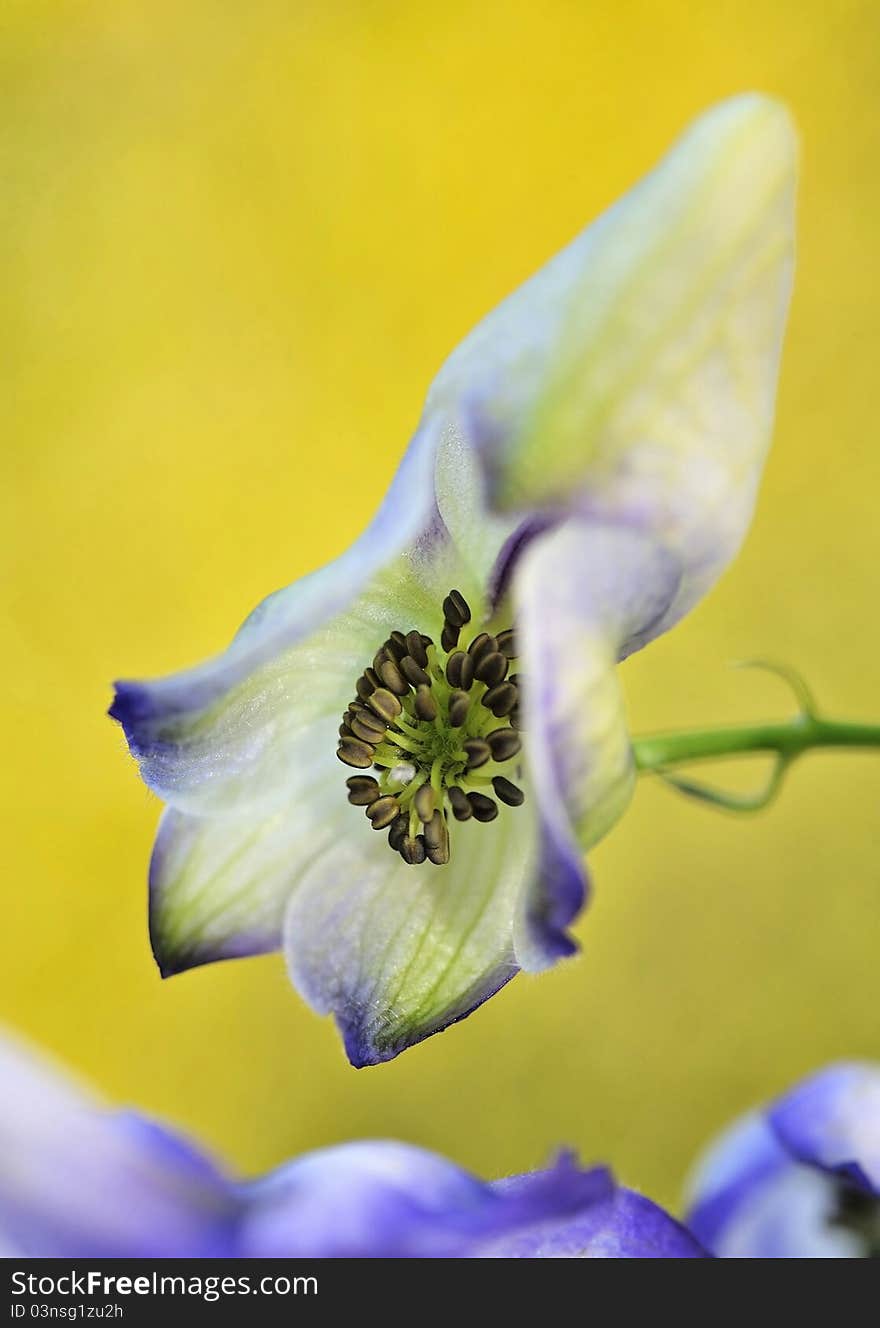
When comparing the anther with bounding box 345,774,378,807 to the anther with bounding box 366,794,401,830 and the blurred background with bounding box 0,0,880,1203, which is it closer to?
the anther with bounding box 366,794,401,830

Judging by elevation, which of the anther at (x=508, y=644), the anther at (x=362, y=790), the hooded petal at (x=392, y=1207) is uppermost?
the anther at (x=508, y=644)

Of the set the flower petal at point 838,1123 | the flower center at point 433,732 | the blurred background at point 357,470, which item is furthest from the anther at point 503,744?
the blurred background at point 357,470

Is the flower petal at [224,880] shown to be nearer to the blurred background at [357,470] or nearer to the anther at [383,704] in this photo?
the anther at [383,704]

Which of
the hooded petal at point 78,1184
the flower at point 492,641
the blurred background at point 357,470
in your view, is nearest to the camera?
the hooded petal at point 78,1184

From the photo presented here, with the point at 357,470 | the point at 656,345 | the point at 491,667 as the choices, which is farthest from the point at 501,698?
the point at 357,470

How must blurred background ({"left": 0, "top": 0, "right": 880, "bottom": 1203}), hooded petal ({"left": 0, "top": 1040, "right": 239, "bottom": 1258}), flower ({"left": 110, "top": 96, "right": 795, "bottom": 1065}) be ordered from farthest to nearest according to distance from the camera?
1. blurred background ({"left": 0, "top": 0, "right": 880, "bottom": 1203})
2. flower ({"left": 110, "top": 96, "right": 795, "bottom": 1065})
3. hooded petal ({"left": 0, "top": 1040, "right": 239, "bottom": 1258})

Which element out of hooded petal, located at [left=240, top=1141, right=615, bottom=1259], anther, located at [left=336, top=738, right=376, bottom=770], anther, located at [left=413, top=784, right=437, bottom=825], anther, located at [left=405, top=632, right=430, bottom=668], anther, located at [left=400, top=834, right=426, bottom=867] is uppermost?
anther, located at [left=405, top=632, right=430, bottom=668]

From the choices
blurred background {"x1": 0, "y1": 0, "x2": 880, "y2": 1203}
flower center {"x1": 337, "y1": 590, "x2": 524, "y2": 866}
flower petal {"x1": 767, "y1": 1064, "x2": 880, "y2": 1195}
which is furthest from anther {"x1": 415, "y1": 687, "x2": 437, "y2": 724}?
blurred background {"x1": 0, "y1": 0, "x2": 880, "y2": 1203}

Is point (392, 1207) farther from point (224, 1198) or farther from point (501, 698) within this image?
point (501, 698)
